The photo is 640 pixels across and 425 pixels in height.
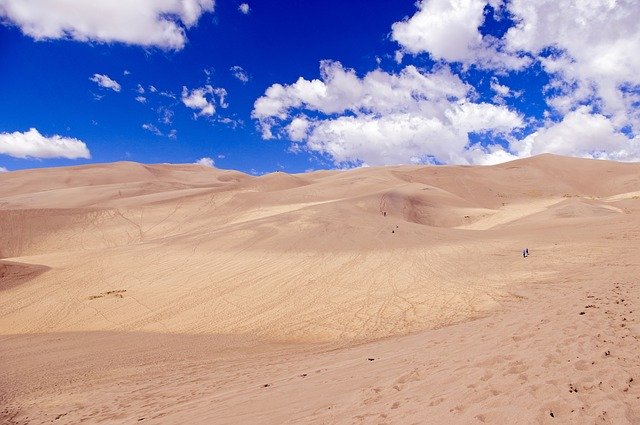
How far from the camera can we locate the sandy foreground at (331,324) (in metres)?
5.06

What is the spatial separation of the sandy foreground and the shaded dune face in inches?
4.4

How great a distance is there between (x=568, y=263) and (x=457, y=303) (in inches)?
248

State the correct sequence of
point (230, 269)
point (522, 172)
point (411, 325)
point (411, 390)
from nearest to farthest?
point (411, 390), point (411, 325), point (230, 269), point (522, 172)

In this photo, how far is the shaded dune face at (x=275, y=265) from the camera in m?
12.9

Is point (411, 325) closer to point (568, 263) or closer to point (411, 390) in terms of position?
point (411, 390)

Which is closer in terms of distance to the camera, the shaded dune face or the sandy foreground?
the sandy foreground

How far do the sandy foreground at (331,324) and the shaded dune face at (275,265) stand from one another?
0.36 ft

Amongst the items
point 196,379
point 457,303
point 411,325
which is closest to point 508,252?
point 457,303

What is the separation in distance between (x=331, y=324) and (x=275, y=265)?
7.06 meters

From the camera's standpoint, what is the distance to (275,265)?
18.6m

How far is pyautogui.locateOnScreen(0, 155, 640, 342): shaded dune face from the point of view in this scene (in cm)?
1292

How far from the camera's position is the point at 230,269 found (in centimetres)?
1844

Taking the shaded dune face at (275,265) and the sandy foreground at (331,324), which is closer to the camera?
the sandy foreground at (331,324)

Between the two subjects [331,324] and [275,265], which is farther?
[275,265]
